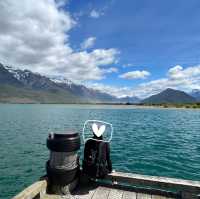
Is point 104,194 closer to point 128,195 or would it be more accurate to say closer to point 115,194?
point 115,194

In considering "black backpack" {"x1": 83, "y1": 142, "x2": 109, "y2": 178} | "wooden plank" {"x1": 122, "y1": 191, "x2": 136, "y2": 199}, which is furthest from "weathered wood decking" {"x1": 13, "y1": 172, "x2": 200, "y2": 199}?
"black backpack" {"x1": 83, "y1": 142, "x2": 109, "y2": 178}

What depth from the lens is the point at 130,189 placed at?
19.6 feet

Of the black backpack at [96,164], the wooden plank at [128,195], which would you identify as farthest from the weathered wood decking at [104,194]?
the black backpack at [96,164]

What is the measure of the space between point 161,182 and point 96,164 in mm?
1860

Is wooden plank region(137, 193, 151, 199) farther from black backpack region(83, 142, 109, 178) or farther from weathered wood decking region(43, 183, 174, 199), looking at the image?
black backpack region(83, 142, 109, 178)

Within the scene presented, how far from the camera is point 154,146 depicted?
18.7 meters

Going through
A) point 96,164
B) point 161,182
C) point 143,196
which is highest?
point 96,164

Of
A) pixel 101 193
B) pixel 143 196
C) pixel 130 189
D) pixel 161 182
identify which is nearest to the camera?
pixel 161 182

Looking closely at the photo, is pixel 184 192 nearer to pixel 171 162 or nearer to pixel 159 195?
pixel 159 195

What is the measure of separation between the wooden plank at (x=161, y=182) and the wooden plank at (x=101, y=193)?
0.37 m

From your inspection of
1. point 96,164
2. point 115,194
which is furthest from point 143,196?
point 96,164

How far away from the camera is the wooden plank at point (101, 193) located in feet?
18.1

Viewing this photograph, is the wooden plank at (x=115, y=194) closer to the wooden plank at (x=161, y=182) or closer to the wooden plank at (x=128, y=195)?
the wooden plank at (x=128, y=195)

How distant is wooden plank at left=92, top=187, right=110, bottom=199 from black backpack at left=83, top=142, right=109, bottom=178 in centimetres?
46
